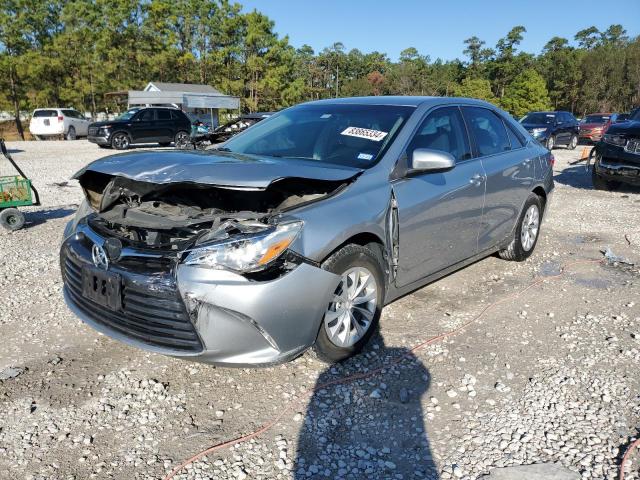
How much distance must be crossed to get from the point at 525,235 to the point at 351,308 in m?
3.03

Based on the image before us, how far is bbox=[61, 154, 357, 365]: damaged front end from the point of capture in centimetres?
262

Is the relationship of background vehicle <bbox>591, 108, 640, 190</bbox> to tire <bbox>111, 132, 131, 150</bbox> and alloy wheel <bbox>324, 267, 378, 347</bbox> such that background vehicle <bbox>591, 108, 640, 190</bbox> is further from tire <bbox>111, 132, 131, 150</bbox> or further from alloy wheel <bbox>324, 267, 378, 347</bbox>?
tire <bbox>111, 132, 131, 150</bbox>

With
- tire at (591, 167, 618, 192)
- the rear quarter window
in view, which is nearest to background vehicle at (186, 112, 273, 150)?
the rear quarter window

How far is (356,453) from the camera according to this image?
99.7 inches

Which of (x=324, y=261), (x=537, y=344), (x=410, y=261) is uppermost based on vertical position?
(x=324, y=261)

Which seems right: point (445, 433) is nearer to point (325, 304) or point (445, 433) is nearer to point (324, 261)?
point (325, 304)

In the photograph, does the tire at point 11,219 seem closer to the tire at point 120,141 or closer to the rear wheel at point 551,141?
the tire at point 120,141

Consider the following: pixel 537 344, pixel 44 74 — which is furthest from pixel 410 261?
pixel 44 74

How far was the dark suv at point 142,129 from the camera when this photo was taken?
18969 millimetres

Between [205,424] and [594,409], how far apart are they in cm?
219

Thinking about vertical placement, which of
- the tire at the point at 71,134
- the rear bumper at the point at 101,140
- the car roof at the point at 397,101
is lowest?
the tire at the point at 71,134

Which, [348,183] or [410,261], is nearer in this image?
[348,183]

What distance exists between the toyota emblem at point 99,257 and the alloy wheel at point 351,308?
130cm

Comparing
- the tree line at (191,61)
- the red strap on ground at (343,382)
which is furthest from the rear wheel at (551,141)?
the tree line at (191,61)
